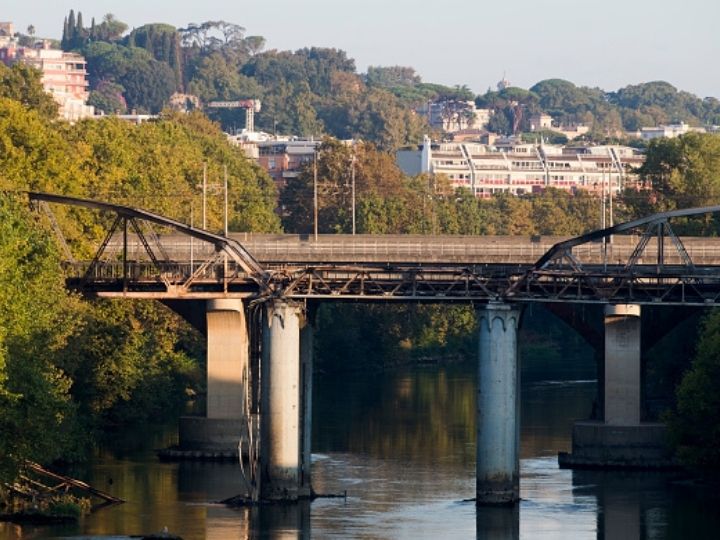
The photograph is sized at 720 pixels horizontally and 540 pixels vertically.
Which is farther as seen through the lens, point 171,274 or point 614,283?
point 171,274

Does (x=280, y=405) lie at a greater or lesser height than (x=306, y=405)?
greater

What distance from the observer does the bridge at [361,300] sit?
89438 millimetres

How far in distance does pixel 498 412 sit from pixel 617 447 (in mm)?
17634

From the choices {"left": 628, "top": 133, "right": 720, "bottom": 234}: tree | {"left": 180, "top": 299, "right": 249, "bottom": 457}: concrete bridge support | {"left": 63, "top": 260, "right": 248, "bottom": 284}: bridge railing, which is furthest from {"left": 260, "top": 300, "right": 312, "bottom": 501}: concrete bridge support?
{"left": 628, "top": 133, "right": 720, "bottom": 234}: tree

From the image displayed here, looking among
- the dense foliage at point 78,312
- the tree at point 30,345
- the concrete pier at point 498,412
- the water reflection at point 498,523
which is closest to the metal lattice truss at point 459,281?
the concrete pier at point 498,412

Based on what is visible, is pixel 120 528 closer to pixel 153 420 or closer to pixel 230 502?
pixel 230 502

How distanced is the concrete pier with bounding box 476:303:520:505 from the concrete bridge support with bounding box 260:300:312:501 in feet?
22.1

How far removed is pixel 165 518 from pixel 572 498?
16.5 m

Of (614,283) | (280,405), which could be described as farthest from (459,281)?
(280,405)

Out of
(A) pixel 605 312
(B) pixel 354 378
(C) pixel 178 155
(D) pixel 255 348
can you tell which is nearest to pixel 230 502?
(D) pixel 255 348

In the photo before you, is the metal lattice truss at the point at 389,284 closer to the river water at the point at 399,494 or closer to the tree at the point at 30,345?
the river water at the point at 399,494

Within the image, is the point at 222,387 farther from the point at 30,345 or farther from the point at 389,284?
the point at 30,345

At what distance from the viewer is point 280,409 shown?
89125 millimetres

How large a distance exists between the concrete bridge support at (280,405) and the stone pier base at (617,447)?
1935cm
